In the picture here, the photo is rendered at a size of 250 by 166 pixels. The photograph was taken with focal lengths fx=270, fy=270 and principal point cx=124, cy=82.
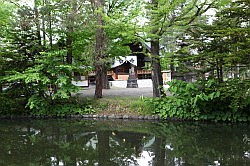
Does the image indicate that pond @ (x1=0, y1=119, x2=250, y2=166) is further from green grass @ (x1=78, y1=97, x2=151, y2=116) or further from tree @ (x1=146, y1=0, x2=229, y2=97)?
tree @ (x1=146, y1=0, x2=229, y2=97)

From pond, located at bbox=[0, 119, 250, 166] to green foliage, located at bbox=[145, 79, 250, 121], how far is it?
48 cm

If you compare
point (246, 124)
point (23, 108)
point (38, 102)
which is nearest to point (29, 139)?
point (38, 102)

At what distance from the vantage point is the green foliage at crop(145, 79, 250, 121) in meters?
9.20

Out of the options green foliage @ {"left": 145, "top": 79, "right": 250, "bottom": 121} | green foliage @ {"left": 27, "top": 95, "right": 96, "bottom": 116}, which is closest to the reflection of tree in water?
green foliage @ {"left": 145, "top": 79, "right": 250, "bottom": 121}

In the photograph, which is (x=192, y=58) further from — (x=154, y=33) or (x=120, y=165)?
(x=120, y=165)

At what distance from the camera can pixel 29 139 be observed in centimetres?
858

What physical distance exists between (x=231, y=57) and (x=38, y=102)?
861cm

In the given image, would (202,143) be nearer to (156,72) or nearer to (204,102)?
(204,102)

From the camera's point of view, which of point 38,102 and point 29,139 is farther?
point 38,102

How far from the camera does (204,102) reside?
1002 centimetres

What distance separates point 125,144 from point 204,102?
12.8 ft

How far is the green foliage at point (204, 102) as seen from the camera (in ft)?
30.2

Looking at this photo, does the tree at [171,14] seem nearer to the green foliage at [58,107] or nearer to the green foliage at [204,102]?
the green foliage at [204,102]

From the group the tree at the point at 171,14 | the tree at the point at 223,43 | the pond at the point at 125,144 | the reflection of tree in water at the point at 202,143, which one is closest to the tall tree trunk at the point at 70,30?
the tree at the point at 171,14
